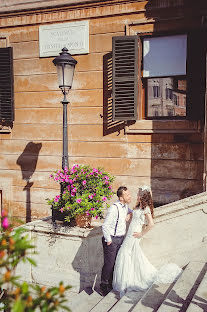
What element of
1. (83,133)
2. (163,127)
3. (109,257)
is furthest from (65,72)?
(109,257)

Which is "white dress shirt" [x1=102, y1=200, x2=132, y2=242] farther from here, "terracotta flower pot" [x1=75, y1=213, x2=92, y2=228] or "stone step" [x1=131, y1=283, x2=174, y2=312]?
"stone step" [x1=131, y1=283, x2=174, y2=312]

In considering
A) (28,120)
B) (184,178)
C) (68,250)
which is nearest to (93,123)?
Result: (28,120)

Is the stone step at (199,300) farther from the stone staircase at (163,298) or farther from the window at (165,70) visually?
the window at (165,70)

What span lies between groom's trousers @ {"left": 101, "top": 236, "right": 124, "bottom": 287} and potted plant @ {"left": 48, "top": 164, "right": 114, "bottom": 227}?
67 centimetres

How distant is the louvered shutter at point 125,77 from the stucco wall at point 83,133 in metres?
0.36

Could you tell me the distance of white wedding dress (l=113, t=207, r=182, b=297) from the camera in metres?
4.65

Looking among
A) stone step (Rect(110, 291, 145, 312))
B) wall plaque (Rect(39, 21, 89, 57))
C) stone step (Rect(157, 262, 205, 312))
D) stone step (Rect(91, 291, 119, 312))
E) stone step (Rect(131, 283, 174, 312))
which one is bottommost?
stone step (Rect(91, 291, 119, 312))

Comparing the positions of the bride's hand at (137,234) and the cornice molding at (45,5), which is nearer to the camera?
the bride's hand at (137,234)

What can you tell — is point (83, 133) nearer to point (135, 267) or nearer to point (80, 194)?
point (80, 194)

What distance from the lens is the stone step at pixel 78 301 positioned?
15.5 ft

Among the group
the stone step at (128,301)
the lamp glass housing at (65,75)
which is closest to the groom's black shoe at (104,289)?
the stone step at (128,301)

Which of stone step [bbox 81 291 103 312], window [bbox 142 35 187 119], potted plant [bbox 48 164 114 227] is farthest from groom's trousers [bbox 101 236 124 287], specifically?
window [bbox 142 35 187 119]

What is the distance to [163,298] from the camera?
→ 13.5ft

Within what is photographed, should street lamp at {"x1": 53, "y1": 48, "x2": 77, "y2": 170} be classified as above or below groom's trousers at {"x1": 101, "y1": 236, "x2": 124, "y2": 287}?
above
